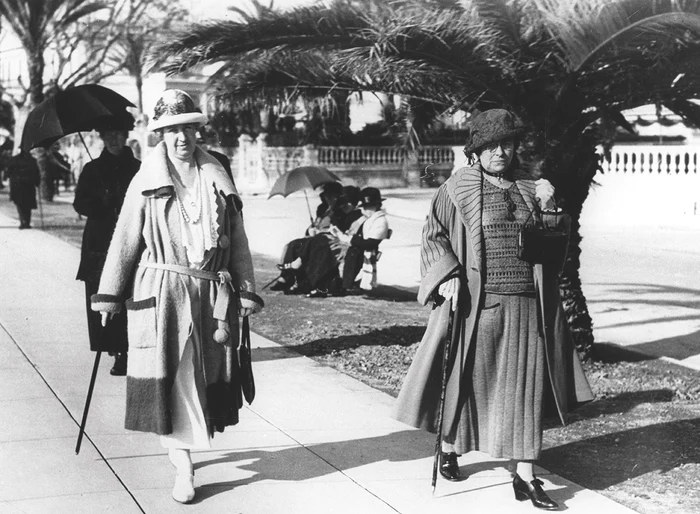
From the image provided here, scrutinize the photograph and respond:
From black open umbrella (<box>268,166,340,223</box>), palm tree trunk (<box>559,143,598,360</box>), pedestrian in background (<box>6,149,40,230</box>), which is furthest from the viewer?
pedestrian in background (<box>6,149,40,230</box>)

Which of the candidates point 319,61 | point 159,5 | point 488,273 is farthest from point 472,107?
point 159,5

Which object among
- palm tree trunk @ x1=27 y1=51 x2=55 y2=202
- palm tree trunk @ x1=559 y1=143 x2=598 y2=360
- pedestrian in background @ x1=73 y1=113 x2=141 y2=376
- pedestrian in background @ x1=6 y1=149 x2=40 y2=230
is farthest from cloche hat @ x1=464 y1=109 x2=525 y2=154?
palm tree trunk @ x1=27 y1=51 x2=55 y2=202

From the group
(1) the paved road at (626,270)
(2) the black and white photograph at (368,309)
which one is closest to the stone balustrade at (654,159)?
(1) the paved road at (626,270)

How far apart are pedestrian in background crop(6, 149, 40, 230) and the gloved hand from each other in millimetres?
17169

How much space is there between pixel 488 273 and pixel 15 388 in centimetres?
368

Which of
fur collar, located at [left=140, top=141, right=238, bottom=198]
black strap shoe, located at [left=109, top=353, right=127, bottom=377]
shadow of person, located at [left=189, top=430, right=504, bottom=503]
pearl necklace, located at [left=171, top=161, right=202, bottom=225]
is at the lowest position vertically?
shadow of person, located at [left=189, top=430, right=504, bottom=503]

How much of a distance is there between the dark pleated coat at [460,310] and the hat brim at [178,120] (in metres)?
1.15

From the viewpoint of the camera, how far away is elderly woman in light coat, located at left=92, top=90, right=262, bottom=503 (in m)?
5.05

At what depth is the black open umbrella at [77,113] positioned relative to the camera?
7.50 metres

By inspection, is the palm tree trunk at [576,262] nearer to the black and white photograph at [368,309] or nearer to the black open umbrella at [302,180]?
the black and white photograph at [368,309]

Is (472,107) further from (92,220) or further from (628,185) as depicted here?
(628,185)

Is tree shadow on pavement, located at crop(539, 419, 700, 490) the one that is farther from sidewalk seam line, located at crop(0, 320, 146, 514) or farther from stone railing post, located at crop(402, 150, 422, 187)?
stone railing post, located at crop(402, 150, 422, 187)

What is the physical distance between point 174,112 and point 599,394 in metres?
3.82

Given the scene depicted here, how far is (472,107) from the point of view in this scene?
28.7 feet
